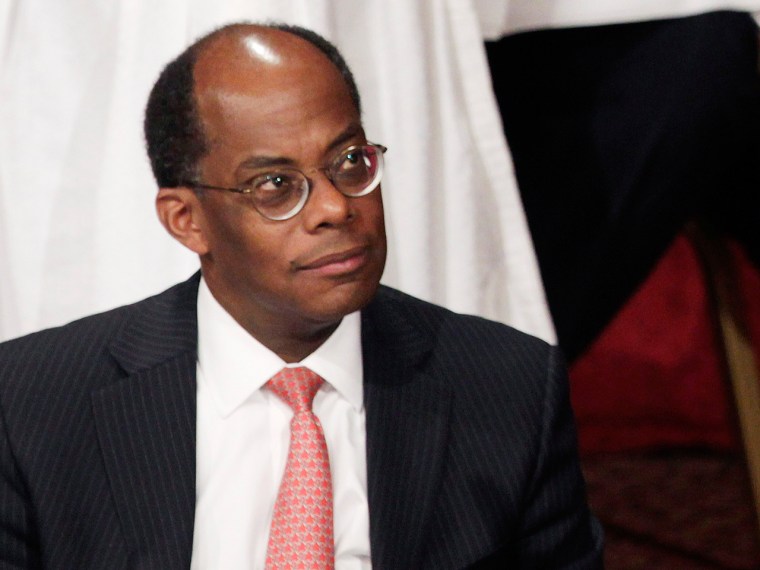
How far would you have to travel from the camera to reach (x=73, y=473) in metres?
1.02

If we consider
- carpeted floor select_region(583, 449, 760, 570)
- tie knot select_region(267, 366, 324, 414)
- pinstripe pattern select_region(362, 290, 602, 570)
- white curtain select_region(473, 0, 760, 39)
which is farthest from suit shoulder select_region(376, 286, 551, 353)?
carpeted floor select_region(583, 449, 760, 570)

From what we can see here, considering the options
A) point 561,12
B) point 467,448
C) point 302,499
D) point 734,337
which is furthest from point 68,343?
point 734,337

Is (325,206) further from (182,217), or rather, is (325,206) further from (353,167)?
(182,217)

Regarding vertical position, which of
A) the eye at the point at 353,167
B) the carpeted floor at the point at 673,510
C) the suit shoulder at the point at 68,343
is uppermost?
the eye at the point at 353,167

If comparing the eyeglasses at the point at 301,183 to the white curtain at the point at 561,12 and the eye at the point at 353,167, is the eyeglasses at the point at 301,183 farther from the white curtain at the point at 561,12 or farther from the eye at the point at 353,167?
the white curtain at the point at 561,12

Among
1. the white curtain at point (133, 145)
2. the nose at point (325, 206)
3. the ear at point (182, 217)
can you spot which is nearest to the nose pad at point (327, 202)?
the nose at point (325, 206)

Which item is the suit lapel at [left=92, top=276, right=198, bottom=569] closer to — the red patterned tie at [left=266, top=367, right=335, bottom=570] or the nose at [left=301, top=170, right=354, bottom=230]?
the red patterned tie at [left=266, top=367, right=335, bottom=570]

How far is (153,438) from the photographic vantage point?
1043 mm

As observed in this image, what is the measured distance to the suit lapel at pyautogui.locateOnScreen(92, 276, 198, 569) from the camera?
40.0 inches

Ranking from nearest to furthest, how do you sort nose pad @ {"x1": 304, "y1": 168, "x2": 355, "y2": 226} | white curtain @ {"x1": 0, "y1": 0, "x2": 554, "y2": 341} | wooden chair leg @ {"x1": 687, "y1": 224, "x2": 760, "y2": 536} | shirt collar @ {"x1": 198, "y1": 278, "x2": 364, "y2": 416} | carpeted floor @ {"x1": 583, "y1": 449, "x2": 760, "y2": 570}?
1. nose pad @ {"x1": 304, "y1": 168, "x2": 355, "y2": 226}
2. shirt collar @ {"x1": 198, "y1": 278, "x2": 364, "y2": 416}
3. white curtain @ {"x1": 0, "y1": 0, "x2": 554, "y2": 341}
4. wooden chair leg @ {"x1": 687, "y1": 224, "x2": 760, "y2": 536}
5. carpeted floor @ {"x1": 583, "y1": 449, "x2": 760, "y2": 570}

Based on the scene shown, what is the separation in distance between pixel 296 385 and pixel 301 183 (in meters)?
0.17

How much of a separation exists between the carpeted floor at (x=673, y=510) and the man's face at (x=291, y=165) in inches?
43.3

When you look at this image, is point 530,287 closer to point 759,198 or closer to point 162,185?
point 759,198

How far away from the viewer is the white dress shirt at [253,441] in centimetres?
105
